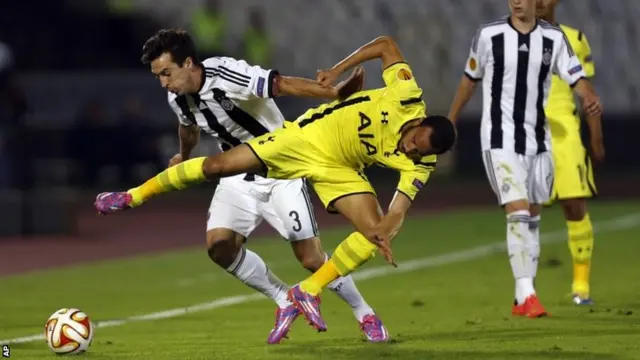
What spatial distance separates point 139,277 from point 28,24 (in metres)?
13.6

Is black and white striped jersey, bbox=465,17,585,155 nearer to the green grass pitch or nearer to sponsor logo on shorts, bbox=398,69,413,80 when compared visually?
the green grass pitch

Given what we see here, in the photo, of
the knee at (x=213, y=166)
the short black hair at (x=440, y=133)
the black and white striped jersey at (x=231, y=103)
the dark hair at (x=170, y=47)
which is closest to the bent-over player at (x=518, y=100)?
the black and white striped jersey at (x=231, y=103)

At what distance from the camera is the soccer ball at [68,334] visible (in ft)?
27.8

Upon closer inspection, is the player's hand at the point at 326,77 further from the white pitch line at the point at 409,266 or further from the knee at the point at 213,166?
the white pitch line at the point at 409,266

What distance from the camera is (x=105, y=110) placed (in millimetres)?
26719

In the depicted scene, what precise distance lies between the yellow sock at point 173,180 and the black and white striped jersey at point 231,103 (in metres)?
0.52

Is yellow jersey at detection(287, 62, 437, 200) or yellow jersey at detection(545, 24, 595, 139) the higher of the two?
yellow jersey at detection(287, 62, 437, 200)

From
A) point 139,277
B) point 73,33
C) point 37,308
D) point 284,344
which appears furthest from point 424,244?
point 73,33

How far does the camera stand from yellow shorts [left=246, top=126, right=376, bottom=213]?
861 cm

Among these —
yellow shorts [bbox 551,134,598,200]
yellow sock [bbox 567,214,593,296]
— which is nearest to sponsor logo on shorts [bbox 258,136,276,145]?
yellow shorts [bbox 551,134,598,200]

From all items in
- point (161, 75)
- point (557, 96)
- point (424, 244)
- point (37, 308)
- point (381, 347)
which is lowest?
point (424, 244)

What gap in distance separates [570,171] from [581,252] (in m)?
0.63

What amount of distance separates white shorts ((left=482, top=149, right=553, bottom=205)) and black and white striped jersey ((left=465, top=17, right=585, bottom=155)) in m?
0.06

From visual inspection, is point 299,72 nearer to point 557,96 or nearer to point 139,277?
point 139,277
